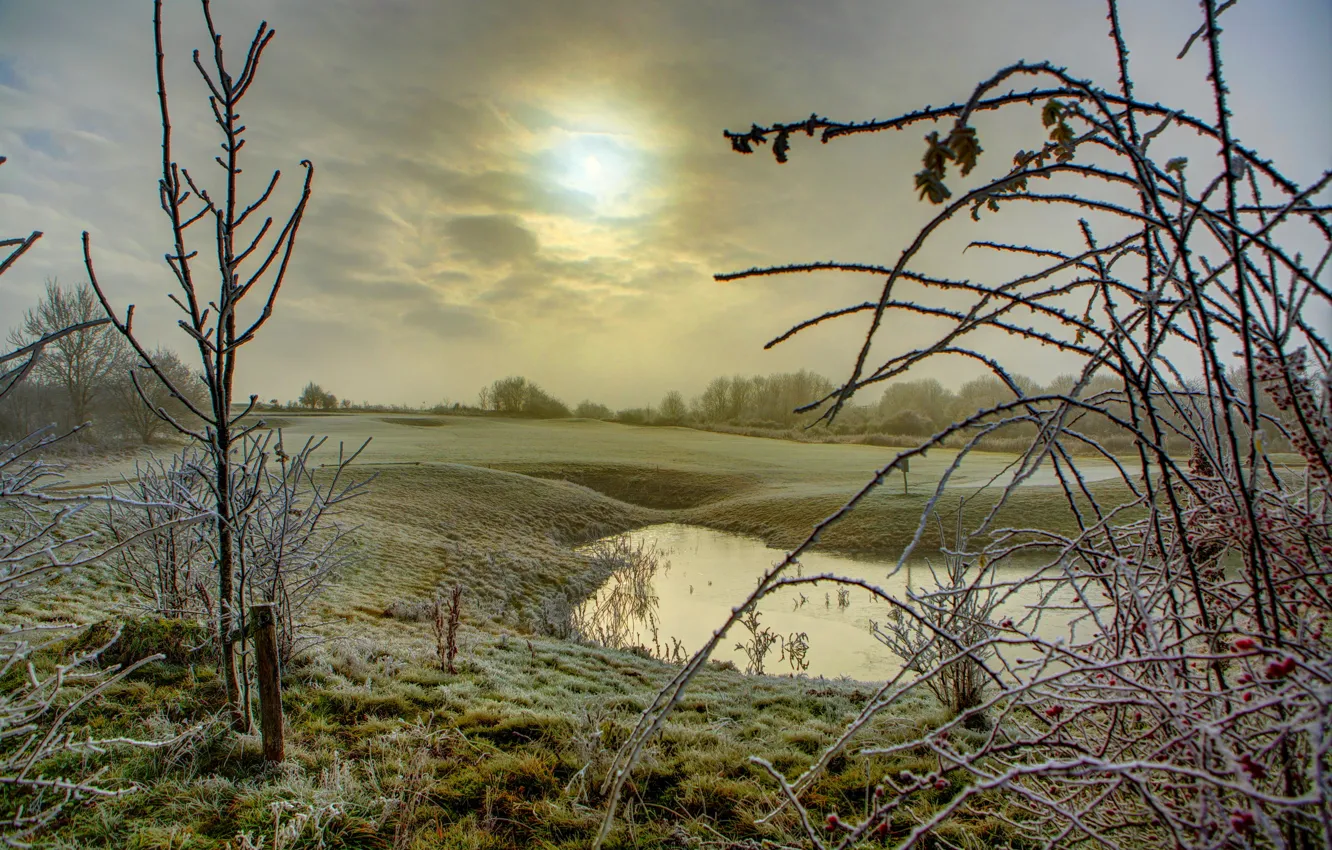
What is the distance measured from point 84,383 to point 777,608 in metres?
27.9

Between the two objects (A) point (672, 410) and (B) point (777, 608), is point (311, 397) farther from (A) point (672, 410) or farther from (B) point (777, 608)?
(B) point (777, 608)

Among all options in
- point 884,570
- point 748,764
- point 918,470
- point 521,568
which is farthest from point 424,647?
point 918,470

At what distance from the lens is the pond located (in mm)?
9203

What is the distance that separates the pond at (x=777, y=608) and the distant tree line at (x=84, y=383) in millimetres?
18659

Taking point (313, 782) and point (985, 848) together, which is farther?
point (313, 782)

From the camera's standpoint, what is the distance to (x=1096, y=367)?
1369 millimetres

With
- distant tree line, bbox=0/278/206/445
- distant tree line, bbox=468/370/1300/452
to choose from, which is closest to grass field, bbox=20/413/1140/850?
distant tree line, bbox=0/278/206/445

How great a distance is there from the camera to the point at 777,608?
11914 millimetres

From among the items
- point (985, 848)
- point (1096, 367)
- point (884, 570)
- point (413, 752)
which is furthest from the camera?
point (884, 570)

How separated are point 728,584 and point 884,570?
3808 millimetres

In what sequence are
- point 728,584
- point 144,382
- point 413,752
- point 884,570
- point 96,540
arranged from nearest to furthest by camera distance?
point 413,752, point 96,540, point 728,584, point 884,570, point 144,382

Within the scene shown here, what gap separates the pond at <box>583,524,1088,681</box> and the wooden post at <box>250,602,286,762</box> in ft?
12.0

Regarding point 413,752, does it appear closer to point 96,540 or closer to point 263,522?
point 263,522

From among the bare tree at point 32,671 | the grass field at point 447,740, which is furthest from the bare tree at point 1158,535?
the bare tree at point 32,671
